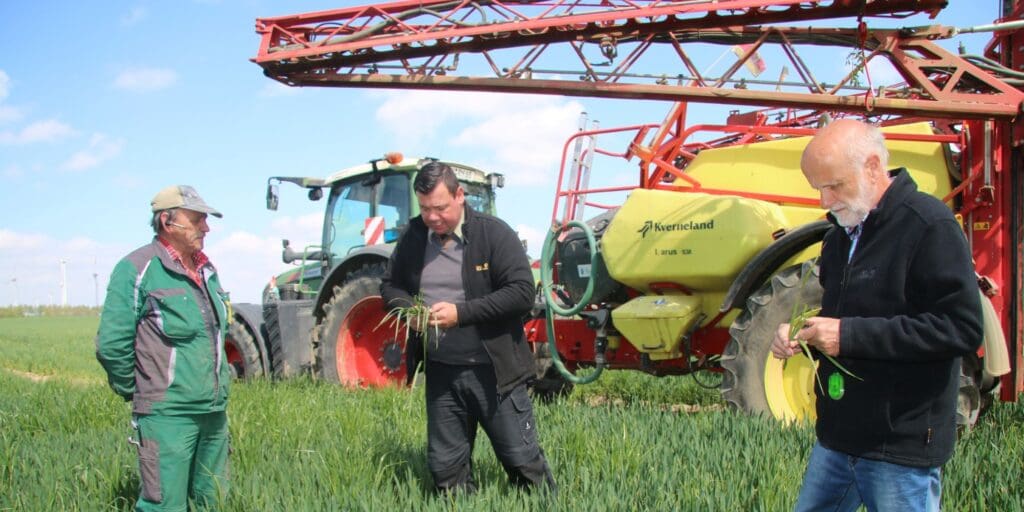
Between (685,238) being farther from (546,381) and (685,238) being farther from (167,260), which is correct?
(167,260)

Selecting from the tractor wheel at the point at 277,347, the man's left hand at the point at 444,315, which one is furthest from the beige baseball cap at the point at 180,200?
the tractor wheel at the point at 277,347

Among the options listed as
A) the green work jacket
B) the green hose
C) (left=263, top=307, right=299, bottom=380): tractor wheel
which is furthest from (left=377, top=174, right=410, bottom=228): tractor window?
the green work jacket

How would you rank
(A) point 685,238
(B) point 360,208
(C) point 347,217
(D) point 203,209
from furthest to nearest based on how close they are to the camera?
(C) point 347,217
(B) point 360,208
(A) point 685,238
(D) point 203,209

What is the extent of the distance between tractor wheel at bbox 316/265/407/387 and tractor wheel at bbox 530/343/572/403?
50.3 inches

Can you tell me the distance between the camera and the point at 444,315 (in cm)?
324

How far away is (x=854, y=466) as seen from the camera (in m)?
2.20

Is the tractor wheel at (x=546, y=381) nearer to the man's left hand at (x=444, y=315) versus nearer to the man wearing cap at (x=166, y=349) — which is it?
the man's left hand at (x=444, y=315)

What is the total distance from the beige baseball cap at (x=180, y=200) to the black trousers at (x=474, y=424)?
116cm

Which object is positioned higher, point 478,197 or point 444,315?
point 478,197

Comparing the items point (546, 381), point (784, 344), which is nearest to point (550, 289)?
point (546, 381)

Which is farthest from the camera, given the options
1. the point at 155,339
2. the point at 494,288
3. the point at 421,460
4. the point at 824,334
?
the point at 421,460

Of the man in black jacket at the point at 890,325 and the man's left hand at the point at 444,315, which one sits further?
the man's left hand at the point at 444,315

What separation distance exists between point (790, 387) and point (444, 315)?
2.87 metres

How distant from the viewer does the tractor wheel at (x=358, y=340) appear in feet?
25.0
